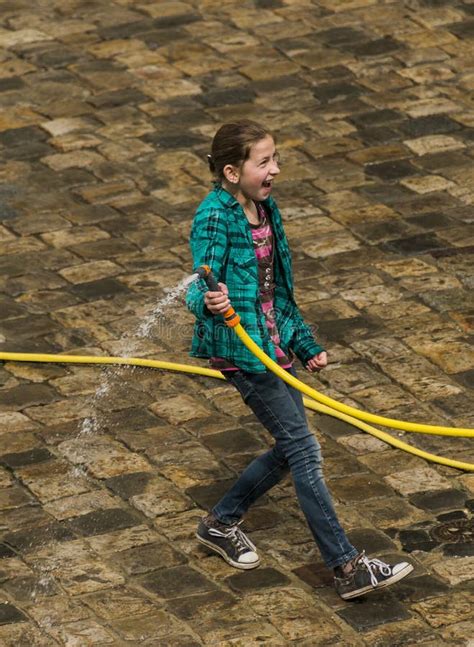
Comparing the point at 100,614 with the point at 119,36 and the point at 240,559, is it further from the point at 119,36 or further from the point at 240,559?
the point at 119,36

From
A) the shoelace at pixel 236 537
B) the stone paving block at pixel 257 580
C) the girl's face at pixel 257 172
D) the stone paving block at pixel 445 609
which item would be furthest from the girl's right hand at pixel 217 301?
the stone paving block at pixel 445 609

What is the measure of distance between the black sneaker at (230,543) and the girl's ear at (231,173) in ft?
4.85

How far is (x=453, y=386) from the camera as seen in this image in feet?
26.7

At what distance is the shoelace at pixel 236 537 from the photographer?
22.0ft

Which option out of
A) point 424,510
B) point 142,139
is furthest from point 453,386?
point 142,139

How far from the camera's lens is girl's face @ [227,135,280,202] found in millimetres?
6340

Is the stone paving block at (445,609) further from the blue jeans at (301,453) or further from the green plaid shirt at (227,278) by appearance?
the green plaid shirt at (227,278)

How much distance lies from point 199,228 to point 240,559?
4.68 ft

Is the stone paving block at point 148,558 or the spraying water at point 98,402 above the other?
the stone paving block at point 148,558

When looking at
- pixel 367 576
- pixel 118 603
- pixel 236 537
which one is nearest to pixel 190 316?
pixel 236 537

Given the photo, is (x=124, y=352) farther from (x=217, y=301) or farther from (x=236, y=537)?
(x=217, y=301)

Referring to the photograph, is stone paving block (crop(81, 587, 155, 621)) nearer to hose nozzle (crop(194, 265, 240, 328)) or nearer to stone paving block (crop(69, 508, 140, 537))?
stone paving block (crop(69, 508, 140, 537))

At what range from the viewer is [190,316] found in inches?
357

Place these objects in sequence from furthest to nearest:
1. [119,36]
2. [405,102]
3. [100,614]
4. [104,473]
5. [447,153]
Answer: [119,36]
[405,102]
[447,153]
[104,473]
[100,614]
